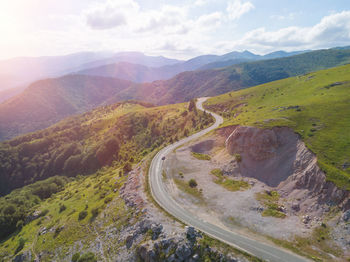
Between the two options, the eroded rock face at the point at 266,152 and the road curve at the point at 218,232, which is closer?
the road curve at the point at 218,232

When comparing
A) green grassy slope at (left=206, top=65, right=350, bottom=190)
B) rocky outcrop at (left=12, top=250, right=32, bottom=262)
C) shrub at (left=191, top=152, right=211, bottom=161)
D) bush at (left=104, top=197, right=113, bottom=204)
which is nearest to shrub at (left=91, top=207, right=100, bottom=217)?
bush at (left=104, top=197, right=113, bottom=204)

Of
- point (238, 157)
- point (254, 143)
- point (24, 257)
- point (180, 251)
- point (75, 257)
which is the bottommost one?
point (24, 257)

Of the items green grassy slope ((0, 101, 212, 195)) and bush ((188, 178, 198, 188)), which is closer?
bush ((188, 178, 198, 188))

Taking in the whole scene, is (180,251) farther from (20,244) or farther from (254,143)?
(20,244)

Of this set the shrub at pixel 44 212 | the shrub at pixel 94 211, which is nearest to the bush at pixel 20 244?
the shrub at pixel 44 212

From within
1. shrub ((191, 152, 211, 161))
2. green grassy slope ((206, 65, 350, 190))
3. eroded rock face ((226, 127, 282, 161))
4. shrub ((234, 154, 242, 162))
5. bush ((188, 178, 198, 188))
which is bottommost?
shrub ((191, 152, 211, 161))

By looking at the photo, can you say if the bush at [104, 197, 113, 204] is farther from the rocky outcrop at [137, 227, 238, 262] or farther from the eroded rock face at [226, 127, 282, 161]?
the eroded rock face at [226, 127, 282, 161]

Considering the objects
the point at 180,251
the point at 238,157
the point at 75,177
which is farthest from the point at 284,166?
the point at 75,177

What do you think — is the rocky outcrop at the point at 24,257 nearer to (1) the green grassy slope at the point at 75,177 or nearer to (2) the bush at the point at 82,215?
(1) the green grassy slope at the point at 75,177
